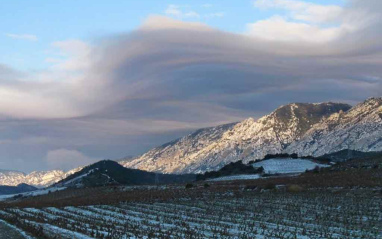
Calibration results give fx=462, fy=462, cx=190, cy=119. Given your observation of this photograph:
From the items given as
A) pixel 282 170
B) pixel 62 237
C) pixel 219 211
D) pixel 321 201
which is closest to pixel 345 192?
pixel 321 201

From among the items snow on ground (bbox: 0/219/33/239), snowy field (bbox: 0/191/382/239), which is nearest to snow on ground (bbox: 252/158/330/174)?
snowy field (bbox: 0/191/382/239)

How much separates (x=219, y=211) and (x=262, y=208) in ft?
17.5

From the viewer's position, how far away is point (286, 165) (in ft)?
585

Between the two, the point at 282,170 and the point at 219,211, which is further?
the point at 282,170

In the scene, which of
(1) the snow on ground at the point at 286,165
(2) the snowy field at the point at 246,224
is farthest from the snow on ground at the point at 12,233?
(1) the snow on ground at the point at 286,165

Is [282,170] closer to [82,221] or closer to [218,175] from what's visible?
[218,175]

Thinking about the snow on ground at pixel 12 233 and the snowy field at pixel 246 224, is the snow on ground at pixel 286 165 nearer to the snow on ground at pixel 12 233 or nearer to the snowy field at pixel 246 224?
the snowy field at pixel 246 224

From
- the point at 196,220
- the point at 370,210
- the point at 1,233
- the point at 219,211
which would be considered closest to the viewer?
the point at 1,233

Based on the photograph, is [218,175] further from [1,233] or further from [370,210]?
[1,233]

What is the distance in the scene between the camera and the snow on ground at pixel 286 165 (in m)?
170

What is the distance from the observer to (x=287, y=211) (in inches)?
1898

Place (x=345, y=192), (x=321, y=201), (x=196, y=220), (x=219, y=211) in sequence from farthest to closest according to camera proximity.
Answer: (x=345, y=192) → (x=321, y=201) → (x=219, y=211) → (x=196, y=220)

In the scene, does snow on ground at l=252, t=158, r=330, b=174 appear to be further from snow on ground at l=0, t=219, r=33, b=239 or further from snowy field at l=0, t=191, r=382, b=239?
snow on ground at l=0, t=219, r=33, b=239

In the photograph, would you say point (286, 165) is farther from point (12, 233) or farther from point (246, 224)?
point (12, 233)
